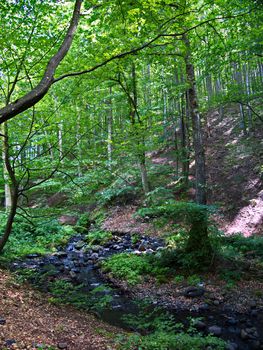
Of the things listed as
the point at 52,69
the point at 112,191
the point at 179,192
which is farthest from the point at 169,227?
the point at 52,69

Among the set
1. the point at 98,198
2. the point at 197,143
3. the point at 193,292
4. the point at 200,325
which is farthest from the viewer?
the point at 98,198

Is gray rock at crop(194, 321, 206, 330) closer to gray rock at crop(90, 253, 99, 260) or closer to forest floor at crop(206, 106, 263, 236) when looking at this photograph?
forest floor at crop(206, 106, 263, 236)

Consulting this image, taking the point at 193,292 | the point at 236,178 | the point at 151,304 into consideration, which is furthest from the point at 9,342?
the point at 236,178

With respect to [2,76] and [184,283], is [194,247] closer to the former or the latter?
[184,283]

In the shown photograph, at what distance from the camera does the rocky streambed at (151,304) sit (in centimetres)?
643

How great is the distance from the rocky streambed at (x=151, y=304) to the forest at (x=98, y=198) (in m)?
0.05

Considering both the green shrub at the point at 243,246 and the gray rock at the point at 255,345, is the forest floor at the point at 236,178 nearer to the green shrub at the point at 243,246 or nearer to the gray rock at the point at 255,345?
the green shrub at the point at 243,246

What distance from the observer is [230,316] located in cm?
716

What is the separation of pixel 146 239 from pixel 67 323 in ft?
28.7

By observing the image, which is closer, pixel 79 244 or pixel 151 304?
pixel 151 304

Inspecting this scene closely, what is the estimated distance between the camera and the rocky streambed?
643 centimetres

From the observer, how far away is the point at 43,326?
17.3 ft

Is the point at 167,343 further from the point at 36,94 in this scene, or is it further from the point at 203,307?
the point at 36,94

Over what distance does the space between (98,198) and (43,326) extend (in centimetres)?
553
